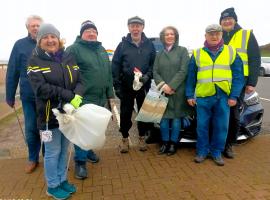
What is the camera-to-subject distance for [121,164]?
4234 millimetres

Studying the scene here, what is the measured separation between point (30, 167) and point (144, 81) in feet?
6.74

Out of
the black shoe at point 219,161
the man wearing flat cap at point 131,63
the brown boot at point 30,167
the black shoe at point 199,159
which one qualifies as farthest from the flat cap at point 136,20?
the brown boot at point 30,167

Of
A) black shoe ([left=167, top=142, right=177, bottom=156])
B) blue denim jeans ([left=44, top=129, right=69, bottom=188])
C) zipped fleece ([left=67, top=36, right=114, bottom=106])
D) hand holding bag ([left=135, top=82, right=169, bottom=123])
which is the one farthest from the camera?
black shoe ([left=167, top=142, right=177, bottom=156])

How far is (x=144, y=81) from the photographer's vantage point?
4.33 meters

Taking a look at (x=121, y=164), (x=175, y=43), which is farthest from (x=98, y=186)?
(x=175, y=43)

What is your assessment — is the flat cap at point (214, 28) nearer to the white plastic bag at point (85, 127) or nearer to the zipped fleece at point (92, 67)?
the zipped fleece at point (92, 67)

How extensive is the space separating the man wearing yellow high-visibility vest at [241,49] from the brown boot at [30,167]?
2.82 metres

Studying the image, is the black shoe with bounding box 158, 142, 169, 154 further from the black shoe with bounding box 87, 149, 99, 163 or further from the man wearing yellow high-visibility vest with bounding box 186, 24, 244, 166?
the black shoe with bounding box 87, 149, 99, 163

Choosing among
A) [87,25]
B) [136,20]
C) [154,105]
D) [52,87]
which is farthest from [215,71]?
[52,87]

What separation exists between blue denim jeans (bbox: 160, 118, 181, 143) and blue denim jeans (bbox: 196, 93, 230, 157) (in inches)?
14.1

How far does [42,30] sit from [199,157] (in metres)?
2.71

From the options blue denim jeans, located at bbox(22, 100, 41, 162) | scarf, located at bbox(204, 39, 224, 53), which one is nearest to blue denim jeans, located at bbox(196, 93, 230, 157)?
scarf, located at bbox(204, 39, 224, 53)

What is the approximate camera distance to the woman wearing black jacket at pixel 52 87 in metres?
3.02

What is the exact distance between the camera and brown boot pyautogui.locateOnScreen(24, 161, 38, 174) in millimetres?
4088
